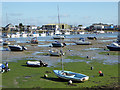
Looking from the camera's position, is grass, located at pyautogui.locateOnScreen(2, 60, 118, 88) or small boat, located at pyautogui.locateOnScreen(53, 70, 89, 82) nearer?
grass, located at pyautogui.locateOnScreen(2, 60, 118, 88)

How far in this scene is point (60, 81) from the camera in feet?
79.7

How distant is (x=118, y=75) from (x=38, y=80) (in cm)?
965

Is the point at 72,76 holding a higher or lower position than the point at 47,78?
higher

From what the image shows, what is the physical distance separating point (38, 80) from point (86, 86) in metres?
5.78

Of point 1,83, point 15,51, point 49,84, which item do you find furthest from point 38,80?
point 15,51

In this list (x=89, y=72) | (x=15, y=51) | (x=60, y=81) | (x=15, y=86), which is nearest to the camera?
(x=15, y=86)

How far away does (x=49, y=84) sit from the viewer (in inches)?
912

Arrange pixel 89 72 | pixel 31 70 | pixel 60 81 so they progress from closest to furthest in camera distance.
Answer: pixel 60 81
pixel 89 72
pixel 31 70

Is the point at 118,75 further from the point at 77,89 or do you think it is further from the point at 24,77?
the point at 24,77

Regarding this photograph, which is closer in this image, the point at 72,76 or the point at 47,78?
the point at 72,76

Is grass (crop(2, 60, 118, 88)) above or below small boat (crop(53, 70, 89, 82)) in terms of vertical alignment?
below

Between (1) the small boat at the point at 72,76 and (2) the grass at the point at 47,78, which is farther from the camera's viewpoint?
(1) the small boat at the point at 72,76

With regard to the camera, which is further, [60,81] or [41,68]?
[41,68]

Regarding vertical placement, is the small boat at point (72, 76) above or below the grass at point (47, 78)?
above
